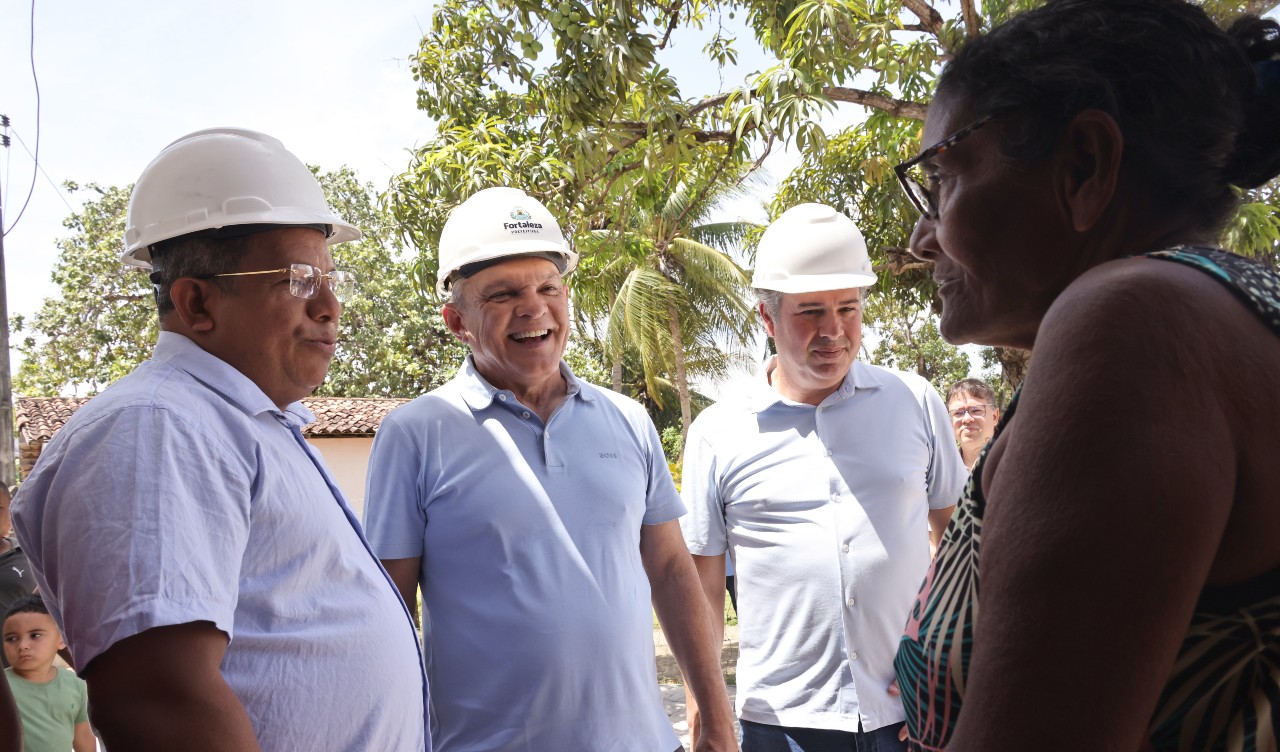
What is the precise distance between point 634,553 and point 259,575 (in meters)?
1.37

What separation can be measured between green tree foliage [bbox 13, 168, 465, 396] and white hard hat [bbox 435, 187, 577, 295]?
21731 millimetres

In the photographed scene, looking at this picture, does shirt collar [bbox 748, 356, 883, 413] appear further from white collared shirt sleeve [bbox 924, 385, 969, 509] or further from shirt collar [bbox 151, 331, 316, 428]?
shirt collar [bbox 151, 331, 316, 428]

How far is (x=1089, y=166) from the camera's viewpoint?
1032 millimetres

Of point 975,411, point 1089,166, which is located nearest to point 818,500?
point 1089,166

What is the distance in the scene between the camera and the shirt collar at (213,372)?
1880 mm

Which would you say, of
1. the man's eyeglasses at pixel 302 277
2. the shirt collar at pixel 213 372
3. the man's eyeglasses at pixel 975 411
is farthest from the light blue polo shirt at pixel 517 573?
the man's eyeglasses at pixel 975 411

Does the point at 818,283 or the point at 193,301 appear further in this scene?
the point at 818,283

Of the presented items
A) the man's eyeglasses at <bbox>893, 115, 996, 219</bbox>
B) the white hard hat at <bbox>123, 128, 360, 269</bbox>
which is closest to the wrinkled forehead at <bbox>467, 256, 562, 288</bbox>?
the white hard hat at <bbox>123, 128, 360, 269</bbox>

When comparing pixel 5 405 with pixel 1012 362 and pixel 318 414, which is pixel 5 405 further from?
pixel 318 414

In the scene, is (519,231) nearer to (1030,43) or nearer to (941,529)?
(941,529)

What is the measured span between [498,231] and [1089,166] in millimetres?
2249

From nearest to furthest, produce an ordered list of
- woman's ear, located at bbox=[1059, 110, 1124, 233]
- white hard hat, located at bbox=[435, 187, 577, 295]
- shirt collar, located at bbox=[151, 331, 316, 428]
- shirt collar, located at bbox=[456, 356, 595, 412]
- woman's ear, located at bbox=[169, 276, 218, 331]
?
woman's ear, located at bbox=[1059, 110, 1124, 233], shirt collar, located at bbox=[151, 331, 316, 428], woman's ear, located at bbox=[169, 276, 218, 331], shirt collar, located at bbox=[456, 356, 595, 412], white hard hat, located at bbox=[435, 187, 577, 295]

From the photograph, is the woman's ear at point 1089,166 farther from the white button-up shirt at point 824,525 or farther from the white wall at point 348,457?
the white wall at point 348,457

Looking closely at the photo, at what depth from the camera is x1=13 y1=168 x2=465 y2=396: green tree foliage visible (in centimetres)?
2466
